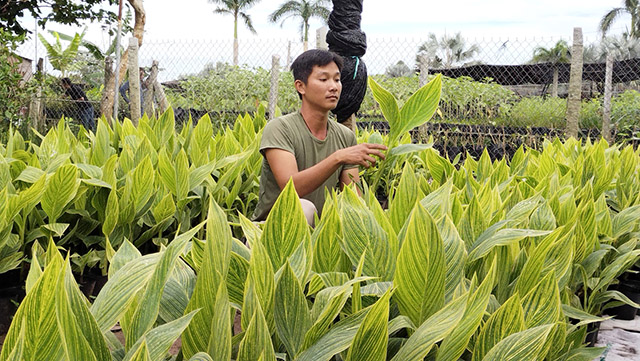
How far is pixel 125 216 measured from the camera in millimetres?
1973

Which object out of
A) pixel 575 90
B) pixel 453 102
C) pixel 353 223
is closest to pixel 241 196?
pixel 353 223

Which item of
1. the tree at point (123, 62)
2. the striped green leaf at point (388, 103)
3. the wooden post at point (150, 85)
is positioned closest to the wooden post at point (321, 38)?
the wooden post at point (150, 85)

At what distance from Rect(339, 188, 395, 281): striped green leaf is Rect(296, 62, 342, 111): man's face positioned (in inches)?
55.9

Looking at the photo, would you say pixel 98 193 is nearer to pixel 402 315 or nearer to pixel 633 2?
pixel 402 315

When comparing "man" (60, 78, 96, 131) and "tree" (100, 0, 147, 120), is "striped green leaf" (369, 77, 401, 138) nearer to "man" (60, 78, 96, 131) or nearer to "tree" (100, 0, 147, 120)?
"tree" (100, 0, 147, 120)

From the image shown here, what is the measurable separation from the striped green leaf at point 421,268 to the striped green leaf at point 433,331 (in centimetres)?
8

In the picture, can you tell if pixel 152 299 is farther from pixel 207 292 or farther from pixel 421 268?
pixel 421 268

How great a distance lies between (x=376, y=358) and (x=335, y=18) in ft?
8.28

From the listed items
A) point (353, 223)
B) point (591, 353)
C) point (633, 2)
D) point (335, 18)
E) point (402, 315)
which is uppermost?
point (633, 2)

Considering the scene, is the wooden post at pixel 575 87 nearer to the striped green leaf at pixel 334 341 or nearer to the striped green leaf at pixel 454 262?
the striped green leaf at pixel 454 262

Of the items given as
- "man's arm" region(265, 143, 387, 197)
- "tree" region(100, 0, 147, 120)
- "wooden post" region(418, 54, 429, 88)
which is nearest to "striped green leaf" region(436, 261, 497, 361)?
"man's arm" region(265, 143, 387, 197)

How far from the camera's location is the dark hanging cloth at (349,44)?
2984 millimetres

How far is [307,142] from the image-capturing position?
8.28ft

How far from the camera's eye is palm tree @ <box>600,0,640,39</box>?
4316 cm
